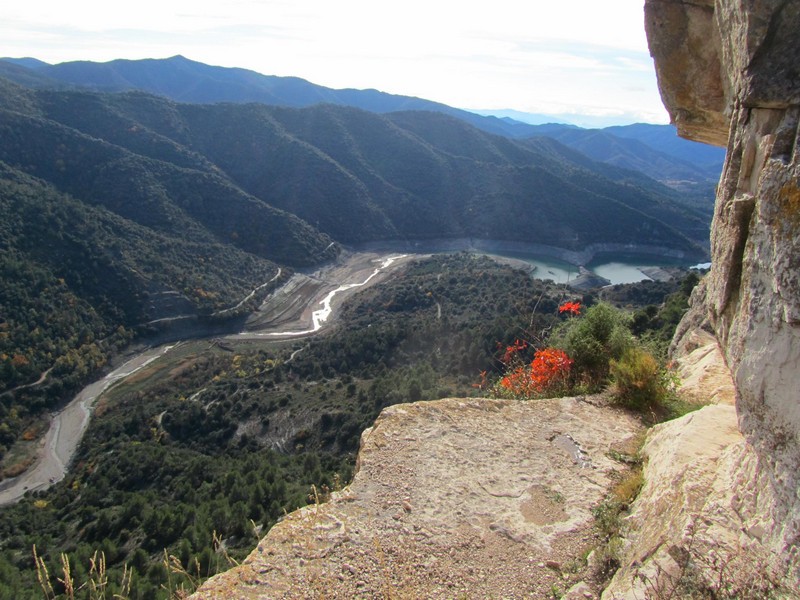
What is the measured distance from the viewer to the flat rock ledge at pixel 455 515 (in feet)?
14.9

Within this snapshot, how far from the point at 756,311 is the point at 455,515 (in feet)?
10.8

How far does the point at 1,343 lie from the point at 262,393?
22.1 meters

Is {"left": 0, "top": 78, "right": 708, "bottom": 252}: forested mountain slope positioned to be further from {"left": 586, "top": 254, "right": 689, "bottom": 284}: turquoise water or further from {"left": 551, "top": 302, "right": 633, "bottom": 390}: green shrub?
{"left": 551, "top": 302, "right": 633, "bottom": 390}: green shrub

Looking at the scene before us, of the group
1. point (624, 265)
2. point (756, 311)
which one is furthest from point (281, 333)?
point (624, 265)

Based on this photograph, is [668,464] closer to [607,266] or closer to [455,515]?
[455,515]

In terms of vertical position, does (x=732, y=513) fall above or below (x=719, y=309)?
below

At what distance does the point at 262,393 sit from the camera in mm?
36875

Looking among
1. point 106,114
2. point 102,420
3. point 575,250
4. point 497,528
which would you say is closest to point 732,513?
point 497,528

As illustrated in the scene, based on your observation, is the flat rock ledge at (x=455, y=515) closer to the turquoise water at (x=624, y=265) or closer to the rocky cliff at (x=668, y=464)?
the rocky cliff at (x=668, y=464)

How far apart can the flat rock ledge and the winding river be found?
34393 millimetres

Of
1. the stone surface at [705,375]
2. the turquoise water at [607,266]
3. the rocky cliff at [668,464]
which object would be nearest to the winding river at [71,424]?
the rocky cliff at [668,464]

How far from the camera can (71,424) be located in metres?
39.4

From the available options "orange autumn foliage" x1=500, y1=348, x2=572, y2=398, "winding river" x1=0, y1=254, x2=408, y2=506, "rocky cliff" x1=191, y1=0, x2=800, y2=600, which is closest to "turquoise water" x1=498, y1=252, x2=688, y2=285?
"winding river" x1=0, y1=254, x2=408, y2=506

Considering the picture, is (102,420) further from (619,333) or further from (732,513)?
(732,513)
